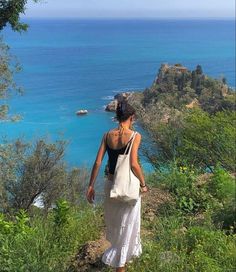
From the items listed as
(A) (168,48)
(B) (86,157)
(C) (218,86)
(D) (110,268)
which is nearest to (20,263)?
(D) (110,268)

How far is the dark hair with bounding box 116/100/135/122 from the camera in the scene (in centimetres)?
375

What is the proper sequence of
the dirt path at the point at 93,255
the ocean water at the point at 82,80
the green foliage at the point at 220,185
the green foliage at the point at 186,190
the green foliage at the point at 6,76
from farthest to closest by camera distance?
the ocean water at the point at 82,80
the green foliage at the point at 6,76
the green foliage at the point at 186,190
the green foliage at the point at 220,185
the dirt path at the point at 93,255

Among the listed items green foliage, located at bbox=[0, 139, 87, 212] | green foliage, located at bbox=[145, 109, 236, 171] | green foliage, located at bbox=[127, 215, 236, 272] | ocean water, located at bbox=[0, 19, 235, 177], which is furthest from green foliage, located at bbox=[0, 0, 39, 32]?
ocean water, located at bbox=[0, 19, 235, 177]

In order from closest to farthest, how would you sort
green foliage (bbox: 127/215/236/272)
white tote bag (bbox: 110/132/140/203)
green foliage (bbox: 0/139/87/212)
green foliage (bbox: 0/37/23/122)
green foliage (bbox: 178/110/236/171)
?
white tote bag (bbox: 110/132/140/203), green foliage (bbox: 127/215/236/272), green foliage (bbox: 178/110/236/171), green foliage (bbox: 0/37/23/122), green foliage (bbox: 0/139/87/212)

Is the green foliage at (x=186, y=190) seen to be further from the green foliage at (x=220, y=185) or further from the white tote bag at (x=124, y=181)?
the white tote bag at (x=124, y=181)

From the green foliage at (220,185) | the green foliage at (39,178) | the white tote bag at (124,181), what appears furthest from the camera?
the green foliage at (39,178)

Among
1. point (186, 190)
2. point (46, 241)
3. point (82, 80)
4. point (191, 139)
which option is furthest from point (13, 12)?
point (82, 80)

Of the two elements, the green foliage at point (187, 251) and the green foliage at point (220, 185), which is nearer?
the green foliage at point (187, 251)

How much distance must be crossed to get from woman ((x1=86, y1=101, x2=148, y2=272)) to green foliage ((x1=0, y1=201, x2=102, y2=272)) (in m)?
0.61

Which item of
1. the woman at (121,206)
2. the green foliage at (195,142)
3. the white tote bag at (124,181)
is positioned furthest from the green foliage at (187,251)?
the green foliage at (195,142)

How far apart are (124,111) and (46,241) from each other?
5.28 feet

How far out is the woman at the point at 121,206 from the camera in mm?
3732

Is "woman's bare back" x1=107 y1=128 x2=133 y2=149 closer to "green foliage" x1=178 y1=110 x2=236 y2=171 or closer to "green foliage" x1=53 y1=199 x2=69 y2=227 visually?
Result: "green foliage" x1=53 y1=199 x2=69 y2=227

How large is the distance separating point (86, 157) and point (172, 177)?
47.8 metres
